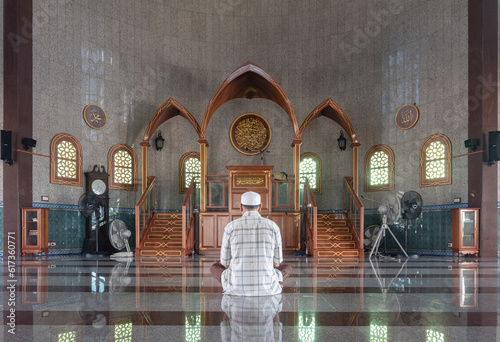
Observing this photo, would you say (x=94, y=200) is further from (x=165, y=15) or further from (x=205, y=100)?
(x=165, y=15)

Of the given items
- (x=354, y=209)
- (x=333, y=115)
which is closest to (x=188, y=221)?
(x=354, y=209)

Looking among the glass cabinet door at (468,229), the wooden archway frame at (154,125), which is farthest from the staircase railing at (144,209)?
the glass cabinet door at (468,229)

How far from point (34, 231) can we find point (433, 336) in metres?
8.94

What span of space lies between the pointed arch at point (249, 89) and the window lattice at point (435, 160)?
3.33 metres

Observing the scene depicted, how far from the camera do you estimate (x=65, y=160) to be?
10.2 m

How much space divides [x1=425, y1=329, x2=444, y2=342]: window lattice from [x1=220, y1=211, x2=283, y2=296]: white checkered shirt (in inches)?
53.1

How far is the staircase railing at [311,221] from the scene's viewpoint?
30.3 feet

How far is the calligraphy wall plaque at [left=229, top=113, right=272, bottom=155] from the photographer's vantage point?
1280 cm

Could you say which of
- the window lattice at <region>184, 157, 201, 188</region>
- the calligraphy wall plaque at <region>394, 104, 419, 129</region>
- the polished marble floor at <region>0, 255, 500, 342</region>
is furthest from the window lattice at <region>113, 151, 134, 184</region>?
the calligraphy wall plaque at <region>394, 104, 419, 129</region>

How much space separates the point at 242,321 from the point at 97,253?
8.00m

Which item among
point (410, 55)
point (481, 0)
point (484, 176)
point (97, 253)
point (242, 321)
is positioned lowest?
→ point (97, 253)

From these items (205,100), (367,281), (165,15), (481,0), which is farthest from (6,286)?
(481,0)

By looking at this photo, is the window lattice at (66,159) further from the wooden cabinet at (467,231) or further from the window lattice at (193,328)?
the wooden cabinet at (467,231)

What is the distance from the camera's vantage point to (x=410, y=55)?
10.8 meters
